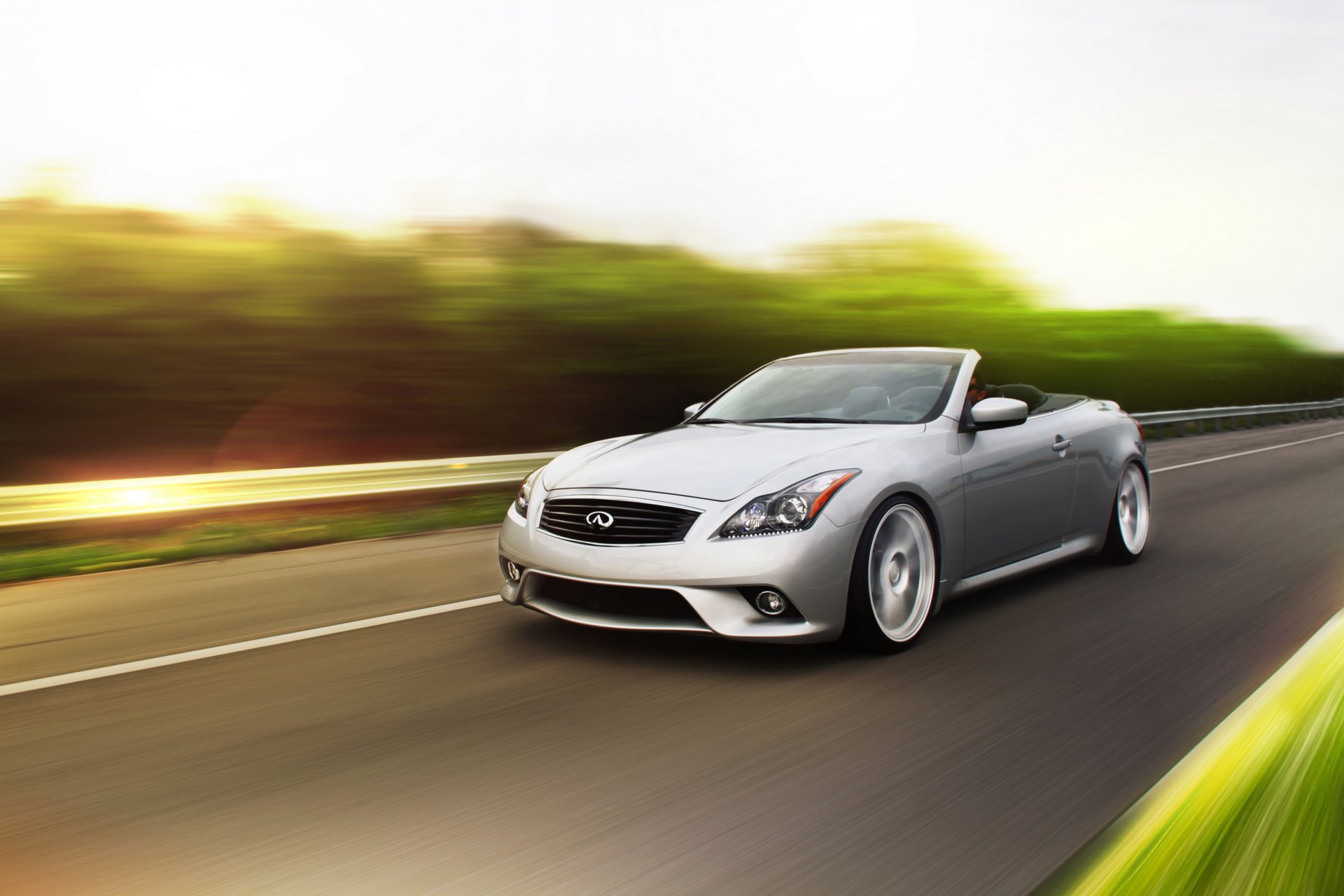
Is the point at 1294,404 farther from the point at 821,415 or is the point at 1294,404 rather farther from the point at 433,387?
the point at 821,415

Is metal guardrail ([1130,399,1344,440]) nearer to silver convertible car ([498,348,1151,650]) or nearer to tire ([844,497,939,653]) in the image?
silver convertible car ([498,348,1151,650])

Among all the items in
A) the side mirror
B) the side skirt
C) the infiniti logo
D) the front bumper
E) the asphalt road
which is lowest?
the asphalt road

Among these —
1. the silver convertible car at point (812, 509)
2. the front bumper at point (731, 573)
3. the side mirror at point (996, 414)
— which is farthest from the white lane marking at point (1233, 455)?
the front bumper at point (731, 573)

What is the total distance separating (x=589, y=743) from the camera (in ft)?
12.8

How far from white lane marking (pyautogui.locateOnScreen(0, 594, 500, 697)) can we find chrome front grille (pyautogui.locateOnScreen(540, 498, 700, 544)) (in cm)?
136

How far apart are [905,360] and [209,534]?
5942 mm

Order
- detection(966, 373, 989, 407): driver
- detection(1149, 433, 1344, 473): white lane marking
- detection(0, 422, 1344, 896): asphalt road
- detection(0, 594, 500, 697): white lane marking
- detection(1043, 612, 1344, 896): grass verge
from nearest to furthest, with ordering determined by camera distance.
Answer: detection(1043, 612, 1344, 896): grass verge → detection(0, 422, 1344, 896): asphalt road → detection(0, 594, 500, 697): white lane marking → detection(966, 373, 989, 407): driver → detection(1149, 433, 1344, 473): white lane marking

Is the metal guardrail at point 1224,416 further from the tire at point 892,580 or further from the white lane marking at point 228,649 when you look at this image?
the white lane marking at point 228,649

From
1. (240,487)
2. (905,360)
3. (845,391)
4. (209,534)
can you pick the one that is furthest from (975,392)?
(209,534)

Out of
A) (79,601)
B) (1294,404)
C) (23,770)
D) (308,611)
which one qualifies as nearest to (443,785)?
(23,770)

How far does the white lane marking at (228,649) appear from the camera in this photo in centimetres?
484

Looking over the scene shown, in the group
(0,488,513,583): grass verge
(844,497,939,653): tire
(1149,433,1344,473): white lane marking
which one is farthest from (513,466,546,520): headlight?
(1149,433,1344,473): white lane marking

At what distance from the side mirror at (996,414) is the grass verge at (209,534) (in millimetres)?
5575

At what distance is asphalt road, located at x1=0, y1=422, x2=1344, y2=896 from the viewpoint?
2.97m
